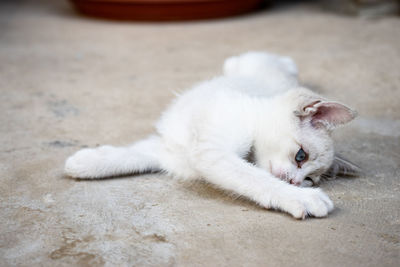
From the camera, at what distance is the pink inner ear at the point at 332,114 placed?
1.80m

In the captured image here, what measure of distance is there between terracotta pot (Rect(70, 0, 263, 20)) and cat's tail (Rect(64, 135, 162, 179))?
9.42 feet

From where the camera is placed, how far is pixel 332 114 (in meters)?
1.85

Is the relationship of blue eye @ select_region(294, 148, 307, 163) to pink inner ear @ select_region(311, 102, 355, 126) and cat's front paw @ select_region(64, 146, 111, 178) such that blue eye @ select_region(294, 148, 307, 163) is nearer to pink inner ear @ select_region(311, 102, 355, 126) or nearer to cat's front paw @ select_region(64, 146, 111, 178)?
pink inner ear @ select_region(311, 102, 355, 126)

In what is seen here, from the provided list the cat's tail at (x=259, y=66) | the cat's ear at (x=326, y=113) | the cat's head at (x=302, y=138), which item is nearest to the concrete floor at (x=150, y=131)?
the cat's head at (x=302, y=138)

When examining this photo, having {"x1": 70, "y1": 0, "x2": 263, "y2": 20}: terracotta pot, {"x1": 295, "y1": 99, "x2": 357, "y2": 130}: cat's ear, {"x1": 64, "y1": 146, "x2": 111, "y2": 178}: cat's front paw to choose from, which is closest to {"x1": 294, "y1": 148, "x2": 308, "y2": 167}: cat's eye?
{"x1": 295, "y1": 99, "x2": 357, "y2": 130}: cat's ear

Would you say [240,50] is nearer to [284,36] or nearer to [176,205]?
[284,36]

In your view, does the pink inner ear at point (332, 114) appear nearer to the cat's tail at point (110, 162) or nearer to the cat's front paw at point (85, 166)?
the cat's tail at point (110, 162)

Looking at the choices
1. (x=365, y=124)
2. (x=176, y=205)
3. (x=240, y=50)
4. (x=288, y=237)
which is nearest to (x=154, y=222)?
(x=176, y=205)

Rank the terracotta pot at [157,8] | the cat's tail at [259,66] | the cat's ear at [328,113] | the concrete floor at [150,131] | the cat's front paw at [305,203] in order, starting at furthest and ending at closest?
1. the terracotta pot at [157,8]
2. the cat's tail at [259,66]
3. the cat's ear at [328,113]
4. the cat's front paw at [305,203]
5. the concrete floor at [150,131]

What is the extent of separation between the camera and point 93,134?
7.73 feet

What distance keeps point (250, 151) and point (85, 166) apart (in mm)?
692

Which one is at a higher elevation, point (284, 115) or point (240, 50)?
point (284, 115)

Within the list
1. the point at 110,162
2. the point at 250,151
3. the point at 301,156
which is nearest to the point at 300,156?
the point at 301,156

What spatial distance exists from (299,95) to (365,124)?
30.7 inches
